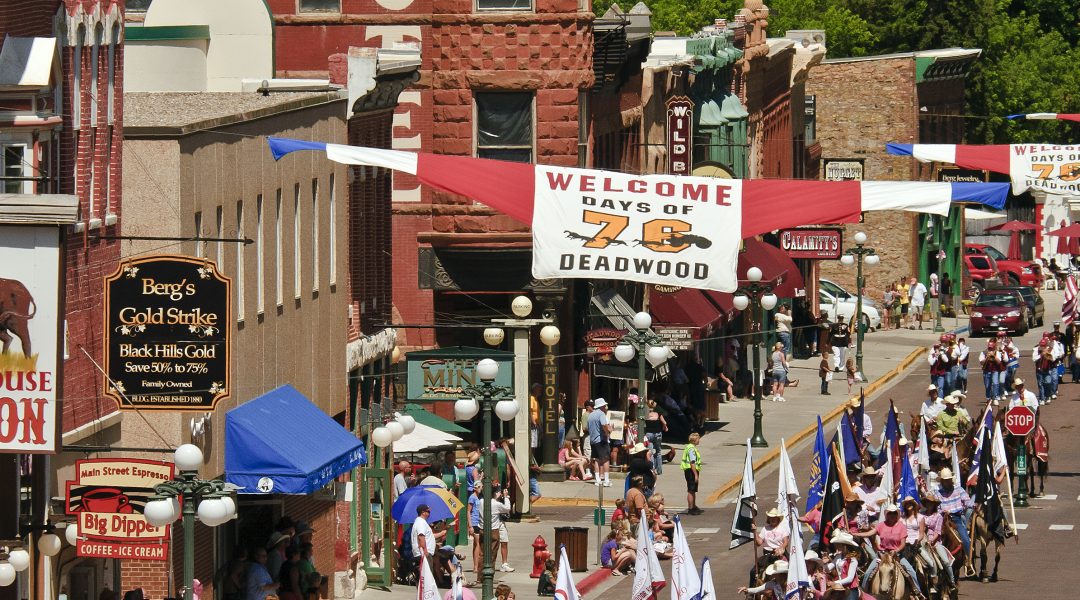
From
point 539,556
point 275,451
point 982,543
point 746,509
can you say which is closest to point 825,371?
point 982,543

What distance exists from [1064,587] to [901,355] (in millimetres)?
33894

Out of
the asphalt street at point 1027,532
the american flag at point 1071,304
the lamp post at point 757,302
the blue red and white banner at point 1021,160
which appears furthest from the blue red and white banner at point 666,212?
the american flag at point 1071,304

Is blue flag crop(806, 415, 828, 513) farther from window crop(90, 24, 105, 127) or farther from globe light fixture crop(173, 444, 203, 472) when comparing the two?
globe light fixture crop(173, 444, 203, 472)

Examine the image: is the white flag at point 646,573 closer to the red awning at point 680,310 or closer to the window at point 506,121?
the window at point 506,121

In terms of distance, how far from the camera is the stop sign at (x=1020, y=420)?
122 ft

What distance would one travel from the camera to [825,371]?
54562 millimetres

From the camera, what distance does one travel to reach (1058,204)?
96.6 metres

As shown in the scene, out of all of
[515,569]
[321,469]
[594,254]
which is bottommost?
[515,569]

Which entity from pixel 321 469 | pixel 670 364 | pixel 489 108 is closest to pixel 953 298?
pixel 670 364

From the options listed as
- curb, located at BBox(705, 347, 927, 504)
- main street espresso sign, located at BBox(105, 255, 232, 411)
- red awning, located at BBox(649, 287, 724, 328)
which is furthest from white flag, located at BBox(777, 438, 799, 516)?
red awning, located at BBox(649, 287, 724, 328)

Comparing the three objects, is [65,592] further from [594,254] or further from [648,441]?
[648,441]

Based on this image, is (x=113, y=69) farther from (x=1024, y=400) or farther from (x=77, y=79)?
(x=1024, y=400)

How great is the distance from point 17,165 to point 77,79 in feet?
5.23

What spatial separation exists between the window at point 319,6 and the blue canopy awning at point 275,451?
1733 centimetres
